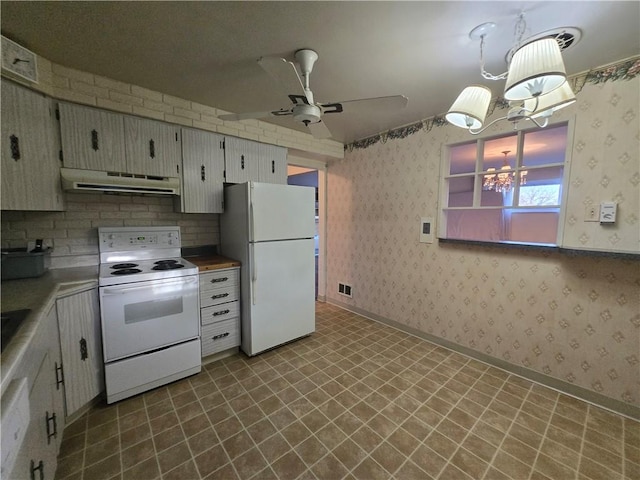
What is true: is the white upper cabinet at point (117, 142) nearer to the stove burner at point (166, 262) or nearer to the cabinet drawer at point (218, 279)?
the stove burner at point (166, 262)

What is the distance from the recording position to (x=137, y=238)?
2352 mm

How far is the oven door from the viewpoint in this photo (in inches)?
70.8

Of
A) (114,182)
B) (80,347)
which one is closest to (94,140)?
(114,182)

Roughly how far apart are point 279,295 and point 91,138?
6.43 feet

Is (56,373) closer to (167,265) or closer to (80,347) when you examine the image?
(80,347)

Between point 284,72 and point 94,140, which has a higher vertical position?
point 284,72

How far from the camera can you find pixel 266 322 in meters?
2.52

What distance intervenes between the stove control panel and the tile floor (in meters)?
1.21

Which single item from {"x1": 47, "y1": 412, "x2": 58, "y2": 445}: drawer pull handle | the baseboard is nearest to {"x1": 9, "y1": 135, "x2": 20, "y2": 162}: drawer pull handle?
{"x1": 47, "y1": 412, "x2": 58, "y2": 445}: drawer pull handle

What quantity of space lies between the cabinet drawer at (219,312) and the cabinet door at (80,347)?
2.35 feet

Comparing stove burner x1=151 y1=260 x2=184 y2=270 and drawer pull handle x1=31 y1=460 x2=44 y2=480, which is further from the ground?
stove burner x1=151 y1=260 x2=184 y2=270

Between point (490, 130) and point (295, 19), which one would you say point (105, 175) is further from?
point (490, 130)

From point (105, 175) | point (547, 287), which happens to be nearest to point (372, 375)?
point (547, 287)

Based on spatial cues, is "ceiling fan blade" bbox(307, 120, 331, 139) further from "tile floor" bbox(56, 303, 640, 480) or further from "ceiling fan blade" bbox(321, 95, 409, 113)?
"tile floor" bbox(56, 303, 640, 480)
